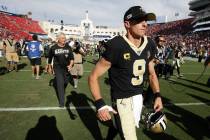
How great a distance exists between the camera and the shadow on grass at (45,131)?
5711mm

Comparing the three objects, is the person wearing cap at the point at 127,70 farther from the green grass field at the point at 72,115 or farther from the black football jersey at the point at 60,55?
the black football jersey at the point at 60,55

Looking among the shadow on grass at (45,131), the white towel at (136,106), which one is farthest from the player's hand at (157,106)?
the shadow on grass at (45,131)

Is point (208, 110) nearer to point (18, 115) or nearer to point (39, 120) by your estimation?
point (39, 120)

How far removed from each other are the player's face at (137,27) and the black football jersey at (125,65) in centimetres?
13

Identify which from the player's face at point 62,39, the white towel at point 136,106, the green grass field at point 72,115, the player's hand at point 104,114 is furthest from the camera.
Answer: the player's face at point 62,39

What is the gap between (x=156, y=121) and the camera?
3260mm

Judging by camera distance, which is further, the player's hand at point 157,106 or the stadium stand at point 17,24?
the stadium stand at point 17,24

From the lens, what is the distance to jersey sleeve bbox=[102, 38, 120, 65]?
10.5ft

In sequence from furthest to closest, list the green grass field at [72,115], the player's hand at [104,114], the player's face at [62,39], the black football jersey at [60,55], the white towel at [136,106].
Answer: the black football jersey at [60,55] < the player's face at [62,39] < the green grass field at [72,115] < the white towel at [136,106] < the player's hand at [104,114]

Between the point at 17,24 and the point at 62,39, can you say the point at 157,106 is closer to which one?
the point at 62,39

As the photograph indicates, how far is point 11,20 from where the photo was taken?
71.8 m

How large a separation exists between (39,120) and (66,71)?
6.31ft

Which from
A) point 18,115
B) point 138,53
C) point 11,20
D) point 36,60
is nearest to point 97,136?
point 18,115

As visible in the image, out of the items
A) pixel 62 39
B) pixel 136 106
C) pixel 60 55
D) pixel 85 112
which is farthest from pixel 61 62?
pixel 136 106
